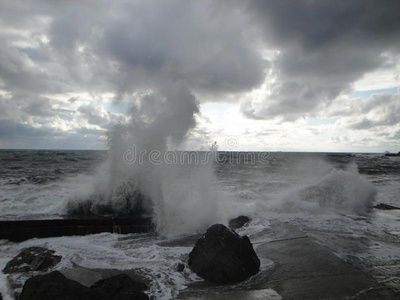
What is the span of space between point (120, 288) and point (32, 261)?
2.16 meters

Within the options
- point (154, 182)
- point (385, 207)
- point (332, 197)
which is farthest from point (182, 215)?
point (385, 207)

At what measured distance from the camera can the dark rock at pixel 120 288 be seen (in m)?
3.09

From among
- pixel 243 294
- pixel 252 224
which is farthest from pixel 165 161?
pixel 243 294

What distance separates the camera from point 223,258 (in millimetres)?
4156

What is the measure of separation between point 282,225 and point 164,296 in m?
4.72

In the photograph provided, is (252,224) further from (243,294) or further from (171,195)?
(243,294)

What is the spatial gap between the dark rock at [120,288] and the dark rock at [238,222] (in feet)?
13.7

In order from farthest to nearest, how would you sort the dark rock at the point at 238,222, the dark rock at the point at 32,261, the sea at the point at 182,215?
the dark rock at the point at 238,222, the sea at the point at 182,215, the dark rock at the point at 32,261

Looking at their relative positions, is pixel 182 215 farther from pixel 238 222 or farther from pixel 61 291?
pixel 61 291

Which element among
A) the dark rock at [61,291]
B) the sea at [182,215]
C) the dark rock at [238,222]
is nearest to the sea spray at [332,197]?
the sea at [182,215]

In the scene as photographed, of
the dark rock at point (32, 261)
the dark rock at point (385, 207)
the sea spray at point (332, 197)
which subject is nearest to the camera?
the dark rock at point (32, 261)

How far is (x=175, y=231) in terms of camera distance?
22.4 ft

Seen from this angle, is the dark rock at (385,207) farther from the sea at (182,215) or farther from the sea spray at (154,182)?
the sea spray at (154,182)

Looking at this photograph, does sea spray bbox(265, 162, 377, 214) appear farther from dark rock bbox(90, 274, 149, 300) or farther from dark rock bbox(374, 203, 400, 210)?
dark rock bbox(90, 274, 149, 300)
